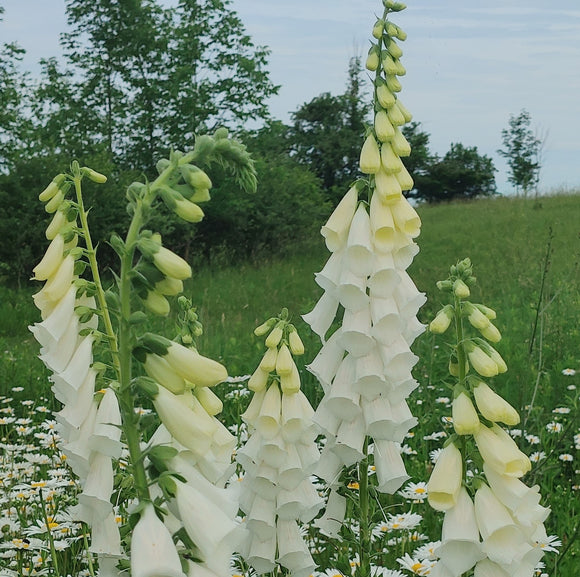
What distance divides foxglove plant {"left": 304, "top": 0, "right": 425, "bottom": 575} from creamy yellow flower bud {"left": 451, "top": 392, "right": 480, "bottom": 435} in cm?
67

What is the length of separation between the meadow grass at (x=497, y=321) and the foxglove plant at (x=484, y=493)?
768mm

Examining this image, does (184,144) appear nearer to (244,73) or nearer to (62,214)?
(244,73)

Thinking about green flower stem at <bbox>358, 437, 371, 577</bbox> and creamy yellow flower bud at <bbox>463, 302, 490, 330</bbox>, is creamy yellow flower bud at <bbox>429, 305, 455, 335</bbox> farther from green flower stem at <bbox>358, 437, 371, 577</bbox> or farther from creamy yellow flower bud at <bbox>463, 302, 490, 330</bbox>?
green flower stem at <bbox>358, 437, 371, 577</bbox>

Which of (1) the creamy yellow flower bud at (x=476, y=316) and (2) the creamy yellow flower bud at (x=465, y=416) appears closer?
(2) the creamy yellow flower bud at (x=465, y=416)

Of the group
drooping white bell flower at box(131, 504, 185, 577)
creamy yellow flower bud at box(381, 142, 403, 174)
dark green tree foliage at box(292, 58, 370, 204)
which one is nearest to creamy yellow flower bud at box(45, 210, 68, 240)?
drooping white bell flower at box(131, 504, 185, 577)

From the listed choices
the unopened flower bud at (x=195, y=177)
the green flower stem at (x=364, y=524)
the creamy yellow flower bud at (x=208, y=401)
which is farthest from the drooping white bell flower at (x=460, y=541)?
the unopened flower bud at (x=195, y=177)

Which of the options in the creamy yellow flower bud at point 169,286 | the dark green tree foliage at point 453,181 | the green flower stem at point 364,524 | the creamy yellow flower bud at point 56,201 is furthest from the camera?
the dark green tree foliage at point 453,181

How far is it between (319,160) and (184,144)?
489cm

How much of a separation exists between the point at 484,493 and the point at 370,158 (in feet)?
3.90

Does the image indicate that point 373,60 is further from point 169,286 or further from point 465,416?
point 169,286

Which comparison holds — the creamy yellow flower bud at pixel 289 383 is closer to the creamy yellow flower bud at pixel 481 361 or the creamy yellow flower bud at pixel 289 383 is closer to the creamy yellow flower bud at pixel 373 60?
the creamy yellow flower bud at pixel 481 361

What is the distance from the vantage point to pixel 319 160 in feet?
82.2

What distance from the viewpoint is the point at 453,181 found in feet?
149

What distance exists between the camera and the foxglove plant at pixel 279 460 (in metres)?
2.62
